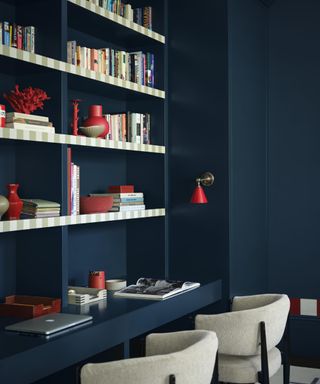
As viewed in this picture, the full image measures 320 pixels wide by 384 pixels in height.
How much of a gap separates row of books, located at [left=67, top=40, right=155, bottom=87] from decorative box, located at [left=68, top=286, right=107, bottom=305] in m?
1.18

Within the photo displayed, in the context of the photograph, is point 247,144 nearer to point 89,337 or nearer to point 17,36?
point 17,36

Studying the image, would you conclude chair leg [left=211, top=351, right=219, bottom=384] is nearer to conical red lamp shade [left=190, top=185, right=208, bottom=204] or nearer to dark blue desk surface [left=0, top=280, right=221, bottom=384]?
dark blue desk surface [left=0, top=280, right=221, bottom=384]

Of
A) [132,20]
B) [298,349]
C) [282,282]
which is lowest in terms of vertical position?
[298,349]

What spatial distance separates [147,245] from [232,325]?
131 centimetres

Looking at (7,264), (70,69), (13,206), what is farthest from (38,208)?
(70,69)

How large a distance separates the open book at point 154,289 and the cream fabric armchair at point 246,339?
398 mm

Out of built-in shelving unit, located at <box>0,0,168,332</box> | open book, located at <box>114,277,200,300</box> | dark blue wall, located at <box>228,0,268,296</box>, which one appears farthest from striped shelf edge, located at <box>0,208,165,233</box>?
dark blue wall, located at <box>228,0,268,296</box>

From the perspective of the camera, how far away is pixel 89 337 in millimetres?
2707

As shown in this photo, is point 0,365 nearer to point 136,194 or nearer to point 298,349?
point 136,194

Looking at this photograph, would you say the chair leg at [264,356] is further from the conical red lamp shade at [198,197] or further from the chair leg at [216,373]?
the conical red lamp shade at [198,197]

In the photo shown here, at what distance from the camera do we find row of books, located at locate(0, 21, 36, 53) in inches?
115

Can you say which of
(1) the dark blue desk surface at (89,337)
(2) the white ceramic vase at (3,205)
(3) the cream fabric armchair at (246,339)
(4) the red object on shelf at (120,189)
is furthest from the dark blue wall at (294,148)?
(2) the white ceramic vase at (3,205)

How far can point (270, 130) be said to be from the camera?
4.73 m

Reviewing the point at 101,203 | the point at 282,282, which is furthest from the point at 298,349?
the point at 101,203
